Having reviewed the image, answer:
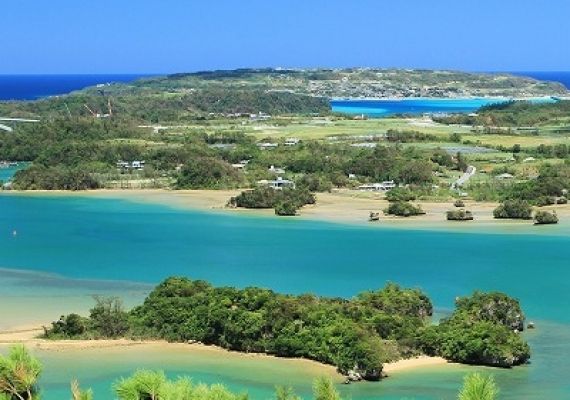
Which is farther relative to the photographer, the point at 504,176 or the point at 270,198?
the point at 504,176

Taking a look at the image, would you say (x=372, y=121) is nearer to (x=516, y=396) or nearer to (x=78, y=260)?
(x=78, y=260)

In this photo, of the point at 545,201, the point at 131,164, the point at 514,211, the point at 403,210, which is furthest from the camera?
the point at 131,164

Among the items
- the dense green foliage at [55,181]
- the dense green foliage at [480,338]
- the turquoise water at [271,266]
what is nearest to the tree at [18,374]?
the turquoise water at [271,266]

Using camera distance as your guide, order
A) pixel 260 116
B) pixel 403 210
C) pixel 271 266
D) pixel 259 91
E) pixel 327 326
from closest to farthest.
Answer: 1. pixel 327 326
2. pixel 271 266
3. pixel 403 210
4. pixel 260 116
5. pixel 259 91

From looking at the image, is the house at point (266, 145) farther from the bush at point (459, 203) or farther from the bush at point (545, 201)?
the bush at point (545, 201)

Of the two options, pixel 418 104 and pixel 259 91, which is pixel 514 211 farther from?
pixel 418 104

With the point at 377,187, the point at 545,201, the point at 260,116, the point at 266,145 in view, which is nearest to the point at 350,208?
the point at 377,187

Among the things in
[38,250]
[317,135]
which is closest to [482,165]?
[317,135]
